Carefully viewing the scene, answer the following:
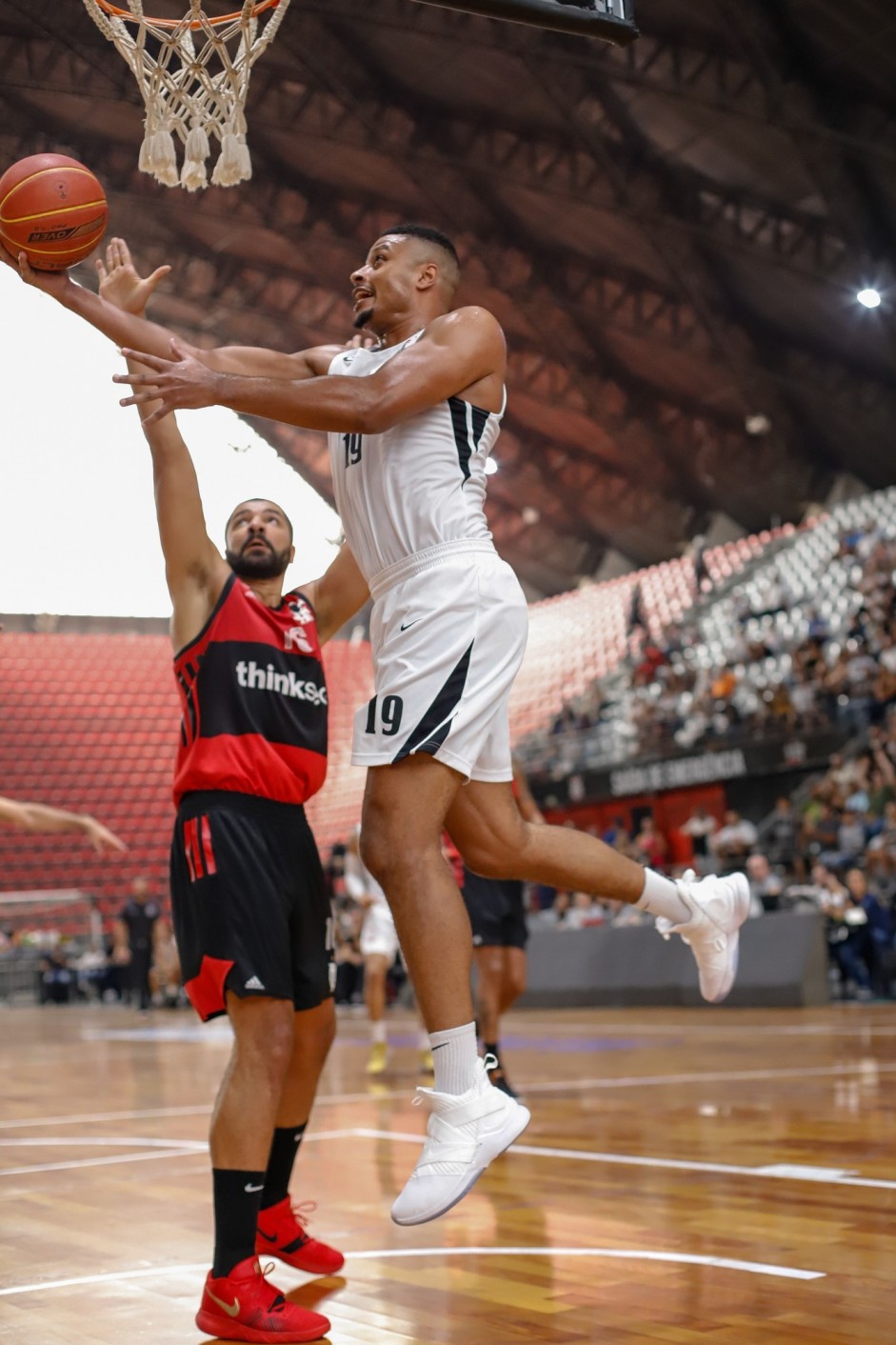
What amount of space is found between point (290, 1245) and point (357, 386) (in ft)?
6.50

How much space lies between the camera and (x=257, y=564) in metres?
3.72

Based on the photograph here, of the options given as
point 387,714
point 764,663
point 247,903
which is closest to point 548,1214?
point 247,903

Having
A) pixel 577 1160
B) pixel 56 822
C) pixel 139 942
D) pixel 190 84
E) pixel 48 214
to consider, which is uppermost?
pixel 190 84

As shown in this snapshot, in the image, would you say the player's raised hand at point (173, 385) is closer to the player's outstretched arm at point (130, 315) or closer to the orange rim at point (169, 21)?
the player's outstretched arm at point (130, 315)

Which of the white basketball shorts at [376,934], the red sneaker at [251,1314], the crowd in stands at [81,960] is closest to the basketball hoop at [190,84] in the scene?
the red sneaker at [251,1314]

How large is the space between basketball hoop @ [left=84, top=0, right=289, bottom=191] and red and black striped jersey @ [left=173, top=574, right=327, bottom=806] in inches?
118

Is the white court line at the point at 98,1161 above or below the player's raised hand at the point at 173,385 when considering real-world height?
below

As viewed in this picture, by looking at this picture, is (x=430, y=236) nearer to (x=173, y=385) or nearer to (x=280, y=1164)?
(x=173, y=385)

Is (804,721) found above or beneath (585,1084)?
above

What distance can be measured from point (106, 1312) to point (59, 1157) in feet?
8.79

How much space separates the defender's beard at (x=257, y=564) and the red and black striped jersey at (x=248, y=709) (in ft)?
0.55

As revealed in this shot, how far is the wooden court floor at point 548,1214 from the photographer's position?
2871 millimetres

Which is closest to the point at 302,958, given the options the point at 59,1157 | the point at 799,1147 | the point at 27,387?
the point at 799,1147

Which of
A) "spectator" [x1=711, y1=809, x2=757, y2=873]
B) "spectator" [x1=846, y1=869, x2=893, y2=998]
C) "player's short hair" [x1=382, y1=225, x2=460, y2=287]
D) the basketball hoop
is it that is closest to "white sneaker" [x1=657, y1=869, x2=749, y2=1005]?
"player's short hair" [x1=382, y1=225, x2=460, y2=287]
